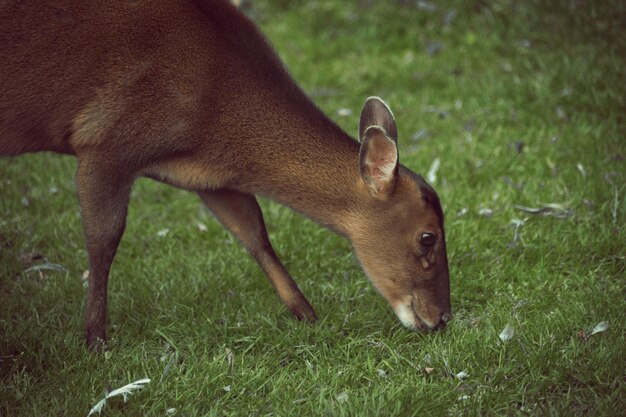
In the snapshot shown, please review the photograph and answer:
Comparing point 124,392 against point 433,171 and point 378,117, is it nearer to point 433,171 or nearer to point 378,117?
point 378,117

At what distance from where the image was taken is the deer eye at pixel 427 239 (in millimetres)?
4773

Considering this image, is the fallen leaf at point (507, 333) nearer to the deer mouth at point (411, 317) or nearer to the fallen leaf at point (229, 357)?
the deer mouth at point (411, 317)

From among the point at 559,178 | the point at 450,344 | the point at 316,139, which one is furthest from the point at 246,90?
the point at 559,178

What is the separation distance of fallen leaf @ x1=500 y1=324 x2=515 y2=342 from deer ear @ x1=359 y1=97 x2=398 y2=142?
3.63 ft

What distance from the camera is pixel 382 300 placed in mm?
5227

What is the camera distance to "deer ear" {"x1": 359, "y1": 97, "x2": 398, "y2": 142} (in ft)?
16.0

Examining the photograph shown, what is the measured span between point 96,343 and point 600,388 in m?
2.42

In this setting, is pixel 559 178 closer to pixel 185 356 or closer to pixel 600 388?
pixel 600 388

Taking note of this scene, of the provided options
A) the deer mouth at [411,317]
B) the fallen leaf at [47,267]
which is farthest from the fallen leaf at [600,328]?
the fallen leaf at [47,267]

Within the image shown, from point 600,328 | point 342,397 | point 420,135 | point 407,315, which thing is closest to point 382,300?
point 407,315

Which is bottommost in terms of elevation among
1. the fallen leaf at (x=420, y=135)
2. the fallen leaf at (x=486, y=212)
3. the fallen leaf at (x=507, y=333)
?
the fallen leaf at (x=420, y=135)

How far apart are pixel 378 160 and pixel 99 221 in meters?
1.42

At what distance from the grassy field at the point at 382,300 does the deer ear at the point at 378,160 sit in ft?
2.48

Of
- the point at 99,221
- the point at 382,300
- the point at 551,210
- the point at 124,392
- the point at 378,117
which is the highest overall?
the point at 378,117
